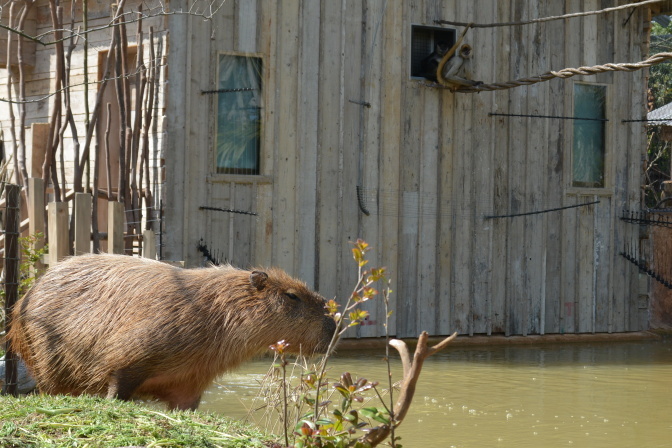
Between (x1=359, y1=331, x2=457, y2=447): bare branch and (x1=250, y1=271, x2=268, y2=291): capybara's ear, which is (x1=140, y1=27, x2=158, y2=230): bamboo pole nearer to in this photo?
(x1=250, y1=271, x2=268, y2=291): capybara's ear

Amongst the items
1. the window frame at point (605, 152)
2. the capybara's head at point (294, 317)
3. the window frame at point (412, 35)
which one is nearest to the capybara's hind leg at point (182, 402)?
the capybara's head at point (294, 317)

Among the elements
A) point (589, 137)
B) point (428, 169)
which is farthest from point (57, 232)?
point (589, 137)

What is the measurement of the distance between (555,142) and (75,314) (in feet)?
25.1

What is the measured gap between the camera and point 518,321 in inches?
475

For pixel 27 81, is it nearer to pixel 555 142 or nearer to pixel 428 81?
pixel 428 81

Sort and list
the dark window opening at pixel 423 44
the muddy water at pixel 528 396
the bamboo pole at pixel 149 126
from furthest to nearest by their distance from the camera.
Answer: the dark window opening at pixel 423 44 → the bamboo pole at pixel 149 126 → the muddy water at pixel 528 396

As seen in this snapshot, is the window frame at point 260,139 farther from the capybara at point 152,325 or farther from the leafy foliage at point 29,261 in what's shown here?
the capybara at point 152,325

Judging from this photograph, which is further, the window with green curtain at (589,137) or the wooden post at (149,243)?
the window with green curtain at (589,137)

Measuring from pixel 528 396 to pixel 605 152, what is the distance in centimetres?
525

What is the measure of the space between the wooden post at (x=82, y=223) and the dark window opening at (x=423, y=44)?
5107 mm

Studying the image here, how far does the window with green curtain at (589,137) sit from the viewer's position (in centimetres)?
1261

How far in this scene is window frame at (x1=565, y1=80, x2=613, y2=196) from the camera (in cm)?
1242

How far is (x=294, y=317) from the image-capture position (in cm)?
631

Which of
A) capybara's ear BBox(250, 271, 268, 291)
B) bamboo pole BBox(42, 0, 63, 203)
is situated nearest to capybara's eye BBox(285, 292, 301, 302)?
capybara's ear BBox(250, 271, 268, 291)
